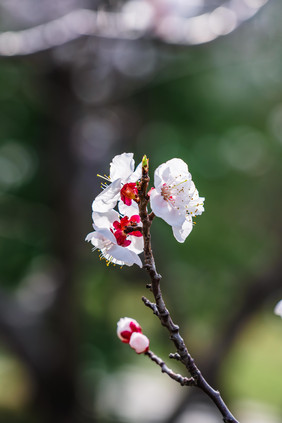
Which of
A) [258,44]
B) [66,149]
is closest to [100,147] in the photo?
[66,149]

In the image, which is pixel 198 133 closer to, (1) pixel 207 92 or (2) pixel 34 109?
(1) pixel 207 92

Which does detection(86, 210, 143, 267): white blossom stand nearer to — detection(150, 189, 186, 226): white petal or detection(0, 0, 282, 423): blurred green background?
detection(150, 189, 186, 226): white petal

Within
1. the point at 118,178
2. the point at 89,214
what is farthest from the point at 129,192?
the point at 89,214

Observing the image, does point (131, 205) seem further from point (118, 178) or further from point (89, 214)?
point (89, 214)

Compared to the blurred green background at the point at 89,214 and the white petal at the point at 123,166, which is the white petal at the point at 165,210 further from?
the blurred green background at the point at 89,214

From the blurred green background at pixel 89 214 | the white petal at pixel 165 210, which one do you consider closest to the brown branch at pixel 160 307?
the white petal at pixel 165 210

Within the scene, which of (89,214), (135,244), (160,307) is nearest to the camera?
(160,307)

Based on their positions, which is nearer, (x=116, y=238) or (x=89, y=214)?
(x=116, y=238)
